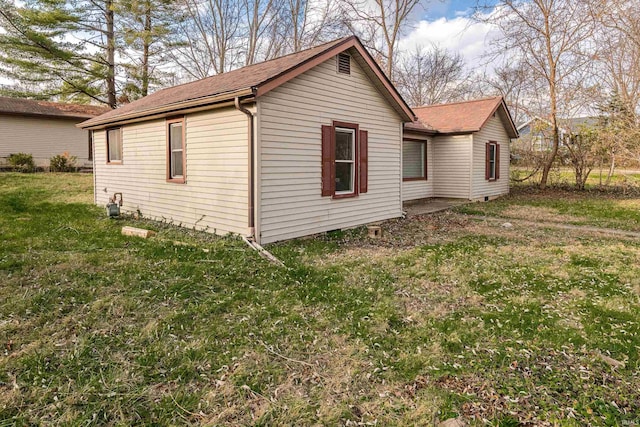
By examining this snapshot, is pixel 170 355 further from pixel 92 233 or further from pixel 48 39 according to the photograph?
pixel 48 39

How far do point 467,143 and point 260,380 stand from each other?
12.5 meters

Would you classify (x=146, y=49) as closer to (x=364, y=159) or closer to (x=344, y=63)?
(x=344, y=63)

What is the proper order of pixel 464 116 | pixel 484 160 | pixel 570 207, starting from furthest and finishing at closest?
pixel 484 160, pixel 464 116, pixel 570 207

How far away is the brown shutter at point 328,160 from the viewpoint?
7938 millimetres

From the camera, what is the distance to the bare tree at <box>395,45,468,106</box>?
1150 inches

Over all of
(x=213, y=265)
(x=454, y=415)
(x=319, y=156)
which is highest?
(x=319, y=156)

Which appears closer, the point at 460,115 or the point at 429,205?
the point at 429,205

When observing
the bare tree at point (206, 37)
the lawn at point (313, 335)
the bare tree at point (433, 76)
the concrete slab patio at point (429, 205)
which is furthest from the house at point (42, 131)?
the bare tree at point (433, 76)

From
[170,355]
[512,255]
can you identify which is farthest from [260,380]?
[512,255]

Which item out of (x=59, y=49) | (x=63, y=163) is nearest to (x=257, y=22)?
(x=59, y=49)

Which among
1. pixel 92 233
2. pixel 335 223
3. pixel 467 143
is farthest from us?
pixel 467 143

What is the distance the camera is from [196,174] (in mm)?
8070

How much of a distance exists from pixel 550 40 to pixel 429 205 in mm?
8589

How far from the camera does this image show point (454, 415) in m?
2.60
